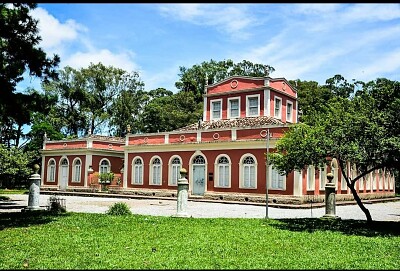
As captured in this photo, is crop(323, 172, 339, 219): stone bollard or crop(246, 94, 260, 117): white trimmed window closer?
crop(323, 172, 339, 219): stone bollard

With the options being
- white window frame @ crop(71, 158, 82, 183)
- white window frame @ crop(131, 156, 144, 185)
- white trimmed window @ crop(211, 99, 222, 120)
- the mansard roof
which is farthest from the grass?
white window frame @ crop(71, 158, 82, 183)

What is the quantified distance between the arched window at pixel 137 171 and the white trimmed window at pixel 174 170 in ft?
9.34

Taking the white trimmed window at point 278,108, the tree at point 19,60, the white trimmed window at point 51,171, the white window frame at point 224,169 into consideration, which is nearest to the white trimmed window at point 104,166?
the white trimmed window at point 51,171

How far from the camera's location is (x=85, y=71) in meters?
49.6

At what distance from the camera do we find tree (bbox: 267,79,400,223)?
11.1m

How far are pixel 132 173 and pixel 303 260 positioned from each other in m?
24.7

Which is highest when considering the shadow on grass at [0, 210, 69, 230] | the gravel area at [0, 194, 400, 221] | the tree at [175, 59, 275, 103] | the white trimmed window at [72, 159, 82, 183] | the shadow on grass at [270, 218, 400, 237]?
the tree at [175, 59, 275, 103]

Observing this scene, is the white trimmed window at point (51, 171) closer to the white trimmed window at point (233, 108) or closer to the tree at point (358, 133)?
the white trimmed window at point (233, 108)

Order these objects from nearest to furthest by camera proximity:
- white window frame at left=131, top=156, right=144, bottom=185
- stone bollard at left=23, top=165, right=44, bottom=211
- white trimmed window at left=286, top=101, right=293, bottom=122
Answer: stone bollard at left=23, top=165, right=44, bottom=211
white trimmed window at left=286, top=101, right=293, bottom=122
white window frame at left=131, top=156, right=144, bottom=185

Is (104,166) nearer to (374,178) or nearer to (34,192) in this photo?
(34,192)

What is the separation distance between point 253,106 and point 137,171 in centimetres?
963

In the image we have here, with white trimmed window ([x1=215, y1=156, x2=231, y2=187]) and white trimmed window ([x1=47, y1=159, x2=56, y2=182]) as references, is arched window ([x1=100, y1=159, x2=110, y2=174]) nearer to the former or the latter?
white trimmed window ([x1=47, y1=159, x2=56, y2=182])

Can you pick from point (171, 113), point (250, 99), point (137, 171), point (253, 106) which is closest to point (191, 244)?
point (253, 106)

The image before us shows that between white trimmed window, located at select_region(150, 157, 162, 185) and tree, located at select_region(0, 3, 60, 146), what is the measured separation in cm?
1744
